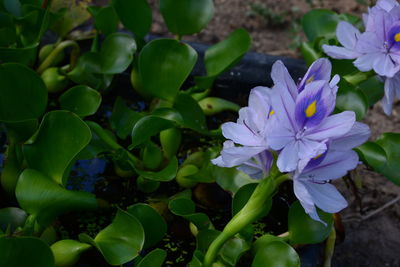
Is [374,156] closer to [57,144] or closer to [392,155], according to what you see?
[392,155]

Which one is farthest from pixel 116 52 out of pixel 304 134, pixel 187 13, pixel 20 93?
pixel 304 134

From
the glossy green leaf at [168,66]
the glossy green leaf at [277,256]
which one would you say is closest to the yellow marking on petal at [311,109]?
the glossy green leaf at [277,256]

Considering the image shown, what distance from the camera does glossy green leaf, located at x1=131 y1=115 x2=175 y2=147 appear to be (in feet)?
3.99

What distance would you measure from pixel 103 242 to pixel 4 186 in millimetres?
350

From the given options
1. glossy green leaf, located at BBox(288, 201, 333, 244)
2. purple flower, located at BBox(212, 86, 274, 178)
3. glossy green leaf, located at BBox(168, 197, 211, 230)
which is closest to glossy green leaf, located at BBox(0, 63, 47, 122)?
glossy green leaf, located at BBox(168, 197, 211, 230)

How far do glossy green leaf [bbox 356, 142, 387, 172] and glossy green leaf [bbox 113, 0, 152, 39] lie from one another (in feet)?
2.24

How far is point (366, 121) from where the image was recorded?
217cm

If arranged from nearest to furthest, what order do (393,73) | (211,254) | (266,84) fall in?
(211,254) < (393,73) < (266,84)

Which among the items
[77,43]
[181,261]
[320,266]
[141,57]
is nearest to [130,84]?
[77,43]

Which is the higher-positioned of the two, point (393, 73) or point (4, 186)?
point (393, 73)

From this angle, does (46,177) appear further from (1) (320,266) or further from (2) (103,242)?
(1) (320,266)

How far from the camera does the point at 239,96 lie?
1.79m

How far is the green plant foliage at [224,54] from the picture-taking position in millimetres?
1509

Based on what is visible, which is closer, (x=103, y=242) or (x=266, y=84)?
(x=103, y=242)
